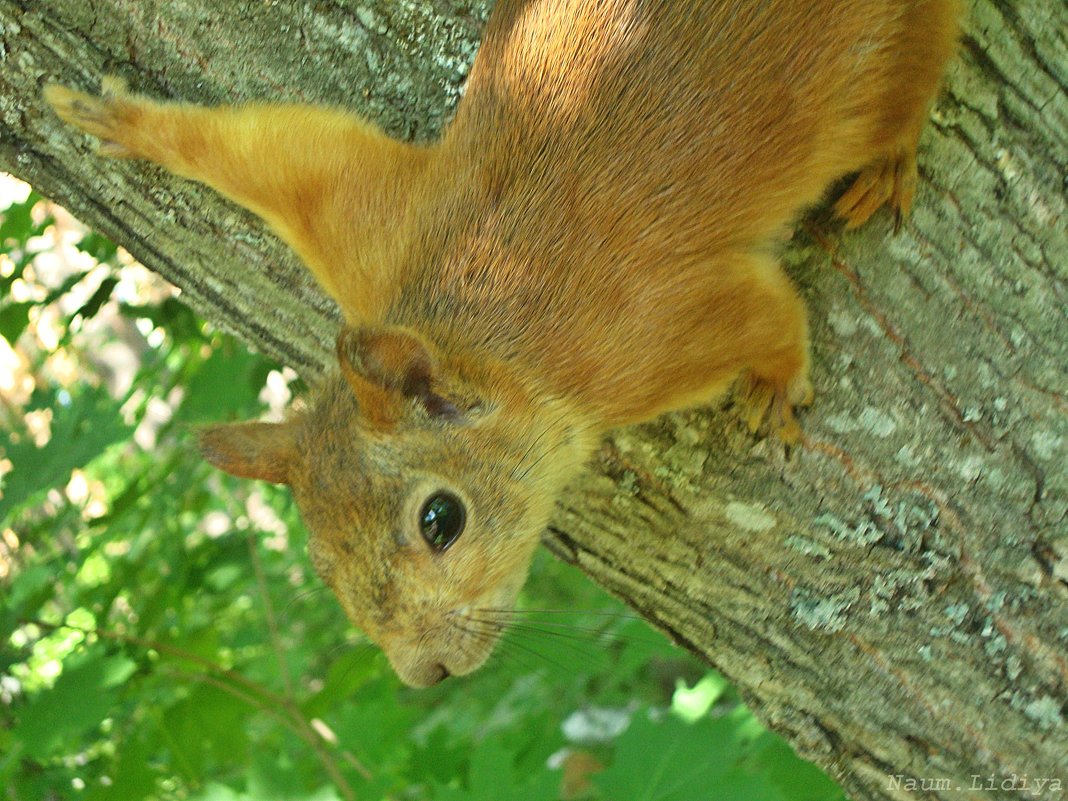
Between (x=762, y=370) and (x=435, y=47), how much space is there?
1004mm

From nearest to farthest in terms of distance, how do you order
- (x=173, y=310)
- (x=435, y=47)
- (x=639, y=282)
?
(x=639, y=282) < (x=435, y=47) < (x=173, y=310)

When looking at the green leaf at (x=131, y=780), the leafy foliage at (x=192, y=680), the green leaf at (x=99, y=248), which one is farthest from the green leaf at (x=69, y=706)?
the green leaf at (x=99, y=248)

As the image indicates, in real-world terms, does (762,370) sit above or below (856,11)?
below

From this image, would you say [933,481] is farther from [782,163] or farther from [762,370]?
[782,163]

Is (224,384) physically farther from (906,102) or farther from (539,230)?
(906,102)

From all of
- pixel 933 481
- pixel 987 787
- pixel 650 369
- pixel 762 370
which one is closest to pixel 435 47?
pixel 650 369

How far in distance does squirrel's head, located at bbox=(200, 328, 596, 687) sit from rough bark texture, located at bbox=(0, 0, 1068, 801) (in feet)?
0.72

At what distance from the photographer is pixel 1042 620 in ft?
6.18

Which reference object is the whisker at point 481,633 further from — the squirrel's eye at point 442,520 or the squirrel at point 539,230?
the squirrel's eye at point 442,520

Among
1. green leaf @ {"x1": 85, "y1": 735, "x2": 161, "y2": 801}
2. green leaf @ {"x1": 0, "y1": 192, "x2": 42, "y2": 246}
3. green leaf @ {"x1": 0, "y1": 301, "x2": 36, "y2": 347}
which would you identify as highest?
green leaf @ {"x1": 0, "y1": 192, "x2": 42, "y2": 246}

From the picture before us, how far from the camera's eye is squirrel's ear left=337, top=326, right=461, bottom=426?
1.66m

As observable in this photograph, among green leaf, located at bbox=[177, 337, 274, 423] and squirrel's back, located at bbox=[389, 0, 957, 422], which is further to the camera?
green leaf, located at bbox=[177, 337, 274, 423]

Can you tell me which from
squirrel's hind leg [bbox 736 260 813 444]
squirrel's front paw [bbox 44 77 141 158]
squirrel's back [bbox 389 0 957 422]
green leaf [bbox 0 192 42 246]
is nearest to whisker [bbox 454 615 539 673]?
squirrel's back [bbox 389 0 957 422]

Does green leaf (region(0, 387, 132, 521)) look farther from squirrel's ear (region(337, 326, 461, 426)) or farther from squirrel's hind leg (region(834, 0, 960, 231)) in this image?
squirrel's hind leg (region(834, 0, 960, 231))
